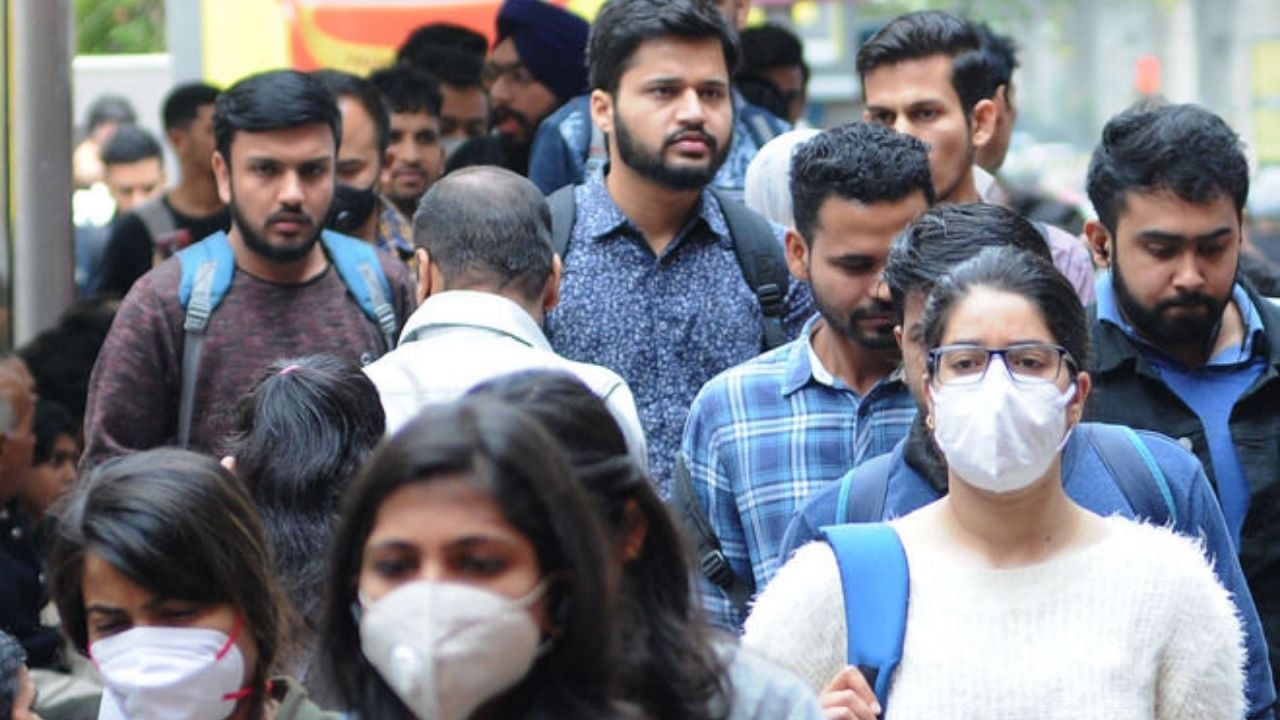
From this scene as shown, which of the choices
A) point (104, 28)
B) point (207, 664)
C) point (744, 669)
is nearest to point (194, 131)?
point (207, 664)

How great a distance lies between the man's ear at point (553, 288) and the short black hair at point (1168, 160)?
1244 millimetres

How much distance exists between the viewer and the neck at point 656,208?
6625 millimetres

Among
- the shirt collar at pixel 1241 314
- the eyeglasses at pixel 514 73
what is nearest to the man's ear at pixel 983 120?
the shirt collar at pixel 1241 314

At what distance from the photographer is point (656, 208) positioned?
663cm

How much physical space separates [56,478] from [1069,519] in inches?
165

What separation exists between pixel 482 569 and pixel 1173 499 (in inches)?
74.3

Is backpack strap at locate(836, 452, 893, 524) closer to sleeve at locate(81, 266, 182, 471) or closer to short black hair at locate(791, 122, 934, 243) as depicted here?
short black hair at locate(791, 122, 934, 243)

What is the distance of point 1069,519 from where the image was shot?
440cm

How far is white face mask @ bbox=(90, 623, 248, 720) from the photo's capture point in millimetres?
4168

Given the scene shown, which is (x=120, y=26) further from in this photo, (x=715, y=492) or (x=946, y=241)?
(x=946, y=241)

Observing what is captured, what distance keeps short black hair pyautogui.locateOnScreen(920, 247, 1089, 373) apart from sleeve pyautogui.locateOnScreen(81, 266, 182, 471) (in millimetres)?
2675

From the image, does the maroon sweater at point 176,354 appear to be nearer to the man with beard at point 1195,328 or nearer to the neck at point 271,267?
the neck at point 271,267

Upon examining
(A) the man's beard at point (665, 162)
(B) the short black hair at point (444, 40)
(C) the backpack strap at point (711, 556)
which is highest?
(A) the man's beard at point (665, 162)

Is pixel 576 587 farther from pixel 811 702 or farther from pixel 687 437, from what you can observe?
pixel 687 437
